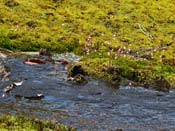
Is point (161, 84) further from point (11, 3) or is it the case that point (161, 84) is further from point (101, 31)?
point (11, 3)

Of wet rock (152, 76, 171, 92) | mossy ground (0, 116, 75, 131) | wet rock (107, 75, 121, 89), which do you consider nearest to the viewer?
mossy ground (0, 116, 75, 131)

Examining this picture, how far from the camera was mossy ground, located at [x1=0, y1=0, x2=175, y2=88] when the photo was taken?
25391 millimetres

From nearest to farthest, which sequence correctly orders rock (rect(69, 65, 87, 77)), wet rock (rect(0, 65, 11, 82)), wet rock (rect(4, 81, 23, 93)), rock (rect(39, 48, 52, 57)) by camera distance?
wet rock (rect(4, 81, 23, 93)) → wet rock (rect(0, 65, 11, 82)) → rock (rect(69, 65, 87, 77)) → rock (rect(39, 48, 52, 57))

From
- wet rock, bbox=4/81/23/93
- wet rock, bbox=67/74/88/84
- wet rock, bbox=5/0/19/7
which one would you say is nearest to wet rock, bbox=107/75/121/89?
wet rock, bbox=67/74/88/84

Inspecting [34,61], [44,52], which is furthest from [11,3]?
[34,61]

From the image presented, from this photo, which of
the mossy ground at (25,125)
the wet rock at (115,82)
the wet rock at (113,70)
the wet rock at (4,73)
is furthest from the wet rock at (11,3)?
the mossy ground at (25,125)

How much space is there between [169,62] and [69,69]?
19.3 ft

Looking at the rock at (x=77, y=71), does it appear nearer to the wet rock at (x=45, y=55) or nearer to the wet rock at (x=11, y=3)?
the wet rock at (x=45, y=55)

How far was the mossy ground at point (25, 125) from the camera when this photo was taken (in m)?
14.2

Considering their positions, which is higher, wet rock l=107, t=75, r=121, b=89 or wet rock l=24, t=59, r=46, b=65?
wet rock l=24, t=59, r=46, b=65

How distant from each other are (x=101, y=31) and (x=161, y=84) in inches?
346

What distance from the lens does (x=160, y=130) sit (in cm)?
1680

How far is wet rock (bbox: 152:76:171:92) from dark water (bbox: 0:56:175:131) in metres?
0.65

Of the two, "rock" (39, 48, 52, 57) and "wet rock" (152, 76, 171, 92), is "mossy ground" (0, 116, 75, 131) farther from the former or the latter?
"rock" (39, 48, 52, 57)
